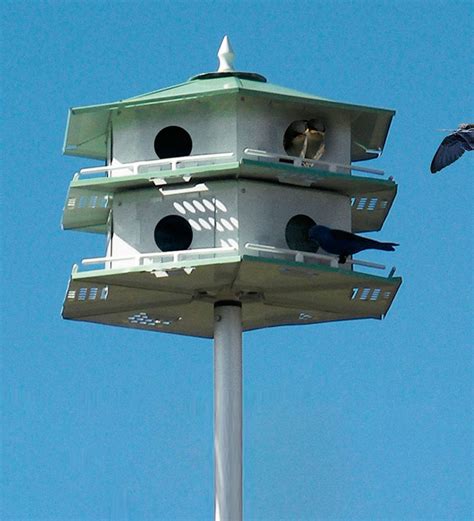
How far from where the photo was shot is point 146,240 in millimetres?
24719

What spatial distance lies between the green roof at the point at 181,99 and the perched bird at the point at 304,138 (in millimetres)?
221

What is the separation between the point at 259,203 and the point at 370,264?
1.04 meters

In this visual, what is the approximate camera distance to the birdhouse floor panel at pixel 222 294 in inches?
956

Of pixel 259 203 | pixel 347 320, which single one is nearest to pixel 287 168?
pixel 259 203

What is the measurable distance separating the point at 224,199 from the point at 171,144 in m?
0.87

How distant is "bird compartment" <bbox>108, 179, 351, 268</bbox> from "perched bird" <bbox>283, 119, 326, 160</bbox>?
1.33 feet

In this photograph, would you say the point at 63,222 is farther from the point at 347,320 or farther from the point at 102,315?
the point at 347,320

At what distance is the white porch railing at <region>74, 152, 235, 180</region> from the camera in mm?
24609

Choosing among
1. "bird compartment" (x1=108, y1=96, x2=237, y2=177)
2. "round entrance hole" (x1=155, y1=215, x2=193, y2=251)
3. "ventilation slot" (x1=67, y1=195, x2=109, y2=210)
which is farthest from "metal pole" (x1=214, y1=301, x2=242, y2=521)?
"bird compartment" (x1=108, y1=96, x2=237, y2=177)

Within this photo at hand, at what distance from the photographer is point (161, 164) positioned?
81.2 feet

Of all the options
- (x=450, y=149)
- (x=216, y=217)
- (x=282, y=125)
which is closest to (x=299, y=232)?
(x=216, y=217)

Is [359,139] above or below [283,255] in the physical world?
above

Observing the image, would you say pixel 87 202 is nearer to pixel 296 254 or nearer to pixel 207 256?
pixel 207 256

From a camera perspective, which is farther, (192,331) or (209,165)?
(192,331)
